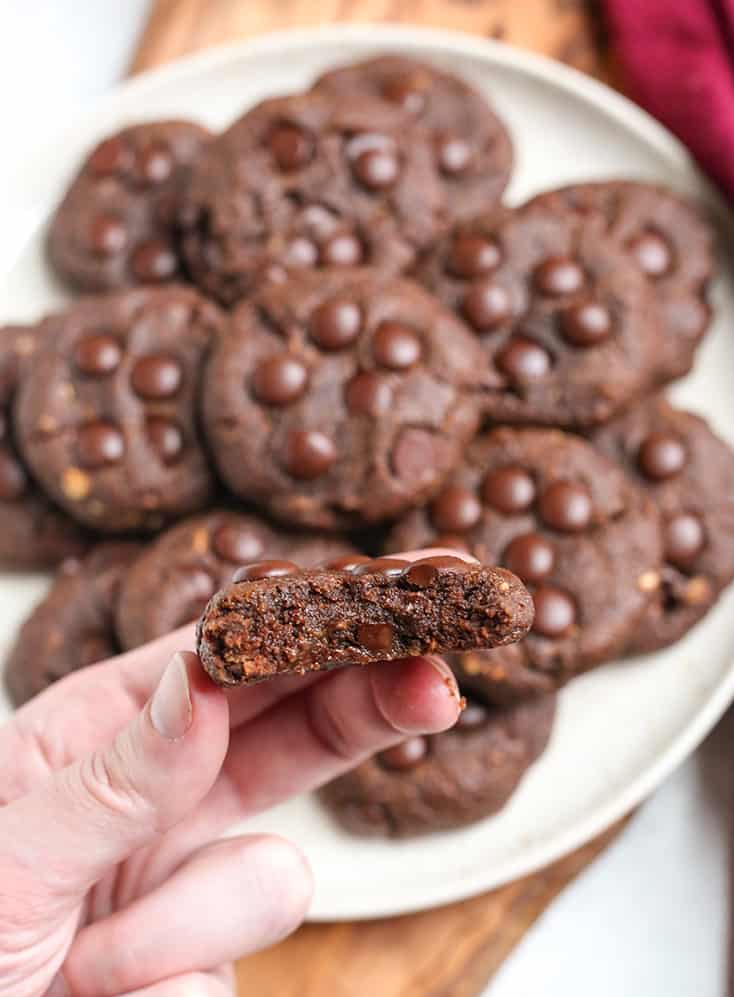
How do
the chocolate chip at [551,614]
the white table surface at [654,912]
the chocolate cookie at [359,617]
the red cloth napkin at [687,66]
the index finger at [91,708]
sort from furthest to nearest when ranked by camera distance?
the red cloth napkin at [687,66], the white table surface at [654,912], the chocolate chip at [551,614], the index finger at [91,708], the chocolate cookie at [359,617]

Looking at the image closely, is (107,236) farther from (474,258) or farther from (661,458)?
(661,458)

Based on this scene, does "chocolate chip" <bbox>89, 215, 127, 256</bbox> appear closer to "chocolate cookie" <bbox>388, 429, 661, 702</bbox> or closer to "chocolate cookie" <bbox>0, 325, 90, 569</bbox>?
"chocolate cookie" <bbox>0, 325, 90, 569</bbox>

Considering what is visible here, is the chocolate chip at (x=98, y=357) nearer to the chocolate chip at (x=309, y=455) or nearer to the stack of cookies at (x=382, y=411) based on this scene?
the stack of cookies at (x=382, y=411)

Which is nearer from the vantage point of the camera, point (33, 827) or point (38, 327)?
point (33, 827)

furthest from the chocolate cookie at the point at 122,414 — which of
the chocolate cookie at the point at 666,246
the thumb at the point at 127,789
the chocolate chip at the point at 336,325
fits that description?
the thumb at the point at 127,789

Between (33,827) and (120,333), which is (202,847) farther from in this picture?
(120,333)

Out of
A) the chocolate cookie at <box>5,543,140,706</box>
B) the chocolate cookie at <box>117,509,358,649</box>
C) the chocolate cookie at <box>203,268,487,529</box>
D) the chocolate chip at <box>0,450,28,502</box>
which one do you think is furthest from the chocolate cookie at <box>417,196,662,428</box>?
the chocolate chip at <box>0,450,28,502</box>

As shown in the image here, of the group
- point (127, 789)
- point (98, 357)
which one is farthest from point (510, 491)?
point (127, 789)

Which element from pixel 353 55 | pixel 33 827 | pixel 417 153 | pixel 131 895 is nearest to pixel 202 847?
pixel 131 895
